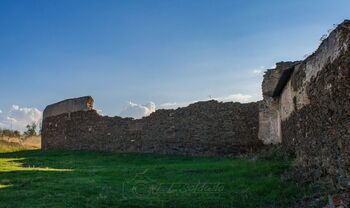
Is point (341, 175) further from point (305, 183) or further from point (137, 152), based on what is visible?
point (137, 152)

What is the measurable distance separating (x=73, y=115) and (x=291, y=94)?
12.5 metres

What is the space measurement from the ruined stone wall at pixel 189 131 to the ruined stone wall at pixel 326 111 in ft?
22.9

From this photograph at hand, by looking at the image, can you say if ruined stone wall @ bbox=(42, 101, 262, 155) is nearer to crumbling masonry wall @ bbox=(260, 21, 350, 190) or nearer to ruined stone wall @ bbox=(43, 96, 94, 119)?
ruined stone wall @ bbox=(43, 96, 94, 119)

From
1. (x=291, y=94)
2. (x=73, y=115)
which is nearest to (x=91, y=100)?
(x=73, y=115)

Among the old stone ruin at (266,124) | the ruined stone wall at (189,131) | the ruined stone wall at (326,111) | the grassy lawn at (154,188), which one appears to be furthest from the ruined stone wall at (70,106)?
A: the ruined stone wall at (326,111)

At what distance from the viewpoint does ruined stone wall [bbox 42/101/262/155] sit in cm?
1742

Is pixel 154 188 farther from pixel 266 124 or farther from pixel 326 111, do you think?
pixel 266 124

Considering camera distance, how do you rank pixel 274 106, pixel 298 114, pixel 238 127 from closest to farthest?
pixel 298 114 < pixel 274 106 < pixel 238 127

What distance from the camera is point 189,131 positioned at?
17.9 m

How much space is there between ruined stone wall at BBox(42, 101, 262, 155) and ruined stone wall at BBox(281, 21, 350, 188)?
6.98 meters

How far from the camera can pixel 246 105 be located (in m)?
17.7

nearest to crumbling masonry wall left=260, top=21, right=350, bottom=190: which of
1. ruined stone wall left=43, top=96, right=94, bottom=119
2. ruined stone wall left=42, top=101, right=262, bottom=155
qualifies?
ruined stone wall left=42, top=101, right=262, bottom=155

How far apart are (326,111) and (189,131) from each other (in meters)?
11.0

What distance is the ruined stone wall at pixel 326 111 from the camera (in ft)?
19.9
